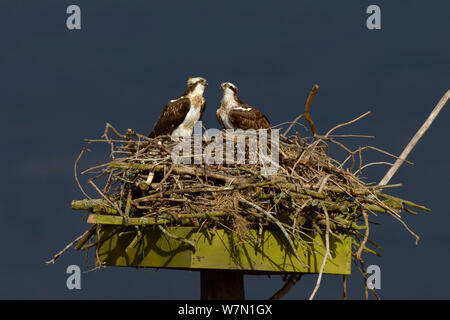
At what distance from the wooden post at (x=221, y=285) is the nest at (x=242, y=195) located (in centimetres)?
74

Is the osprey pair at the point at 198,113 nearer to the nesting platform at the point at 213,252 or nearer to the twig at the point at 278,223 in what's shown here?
the nesting platform at the point at 213,252

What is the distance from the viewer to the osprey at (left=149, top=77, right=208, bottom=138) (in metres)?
10.2

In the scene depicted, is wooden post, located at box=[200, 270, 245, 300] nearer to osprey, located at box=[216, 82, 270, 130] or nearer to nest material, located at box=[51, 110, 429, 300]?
nest material, located at box=[51, 110, 429, 300]

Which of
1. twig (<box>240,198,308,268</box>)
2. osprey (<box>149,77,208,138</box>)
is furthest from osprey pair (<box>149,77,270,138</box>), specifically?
twig (<box>240,198,308,268</box>)

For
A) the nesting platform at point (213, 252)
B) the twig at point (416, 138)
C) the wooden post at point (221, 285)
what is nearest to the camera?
the nesting platform at point (213, 252)

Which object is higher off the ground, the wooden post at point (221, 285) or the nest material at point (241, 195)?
the nest material at point (241, 195)

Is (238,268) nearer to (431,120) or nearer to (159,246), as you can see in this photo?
(159,246)

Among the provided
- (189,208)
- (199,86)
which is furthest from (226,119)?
(189,208)

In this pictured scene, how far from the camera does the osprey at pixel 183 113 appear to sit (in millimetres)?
10211

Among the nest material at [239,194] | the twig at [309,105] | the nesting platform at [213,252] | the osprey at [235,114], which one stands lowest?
the nesting platform at [213,252]

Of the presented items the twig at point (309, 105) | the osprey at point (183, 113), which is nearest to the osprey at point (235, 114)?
the osprey at point (183, 113)

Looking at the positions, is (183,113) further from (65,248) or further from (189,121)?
(65,248)

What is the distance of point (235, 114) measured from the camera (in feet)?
33.7

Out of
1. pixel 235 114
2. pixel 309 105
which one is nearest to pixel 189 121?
pixel 235 114
